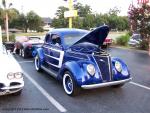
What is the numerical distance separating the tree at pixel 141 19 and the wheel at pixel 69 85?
421 inches

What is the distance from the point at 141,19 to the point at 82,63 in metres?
11.0

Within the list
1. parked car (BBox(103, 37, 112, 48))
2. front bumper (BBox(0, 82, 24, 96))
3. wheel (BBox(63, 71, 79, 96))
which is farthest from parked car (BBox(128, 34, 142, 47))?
front bumper (BBox(0, 82, 24, 96))

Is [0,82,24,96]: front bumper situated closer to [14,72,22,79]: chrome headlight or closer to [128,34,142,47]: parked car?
[14,72,22,79]: chrome headlight

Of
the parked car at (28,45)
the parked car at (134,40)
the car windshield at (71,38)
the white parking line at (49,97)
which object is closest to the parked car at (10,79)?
the white parking line at (49,97)

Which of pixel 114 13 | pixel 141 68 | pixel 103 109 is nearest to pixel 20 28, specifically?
pixel 114 13

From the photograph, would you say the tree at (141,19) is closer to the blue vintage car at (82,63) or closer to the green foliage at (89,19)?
the blue vintage car at (82,63)

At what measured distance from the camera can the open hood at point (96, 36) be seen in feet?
24.5

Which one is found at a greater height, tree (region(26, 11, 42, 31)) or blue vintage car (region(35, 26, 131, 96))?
tree (region(26, 11, 42, 31))

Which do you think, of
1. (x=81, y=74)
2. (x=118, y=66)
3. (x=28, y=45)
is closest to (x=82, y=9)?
(x=28, y=45)

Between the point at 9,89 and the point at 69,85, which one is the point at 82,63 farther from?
the point at 9,89

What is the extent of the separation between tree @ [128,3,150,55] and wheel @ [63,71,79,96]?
10.7 m

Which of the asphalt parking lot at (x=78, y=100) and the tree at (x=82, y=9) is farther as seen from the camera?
the tree at (x=82, y=9)

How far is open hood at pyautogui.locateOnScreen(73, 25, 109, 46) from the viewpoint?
7.48 m

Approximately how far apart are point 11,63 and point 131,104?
305 centimetres
